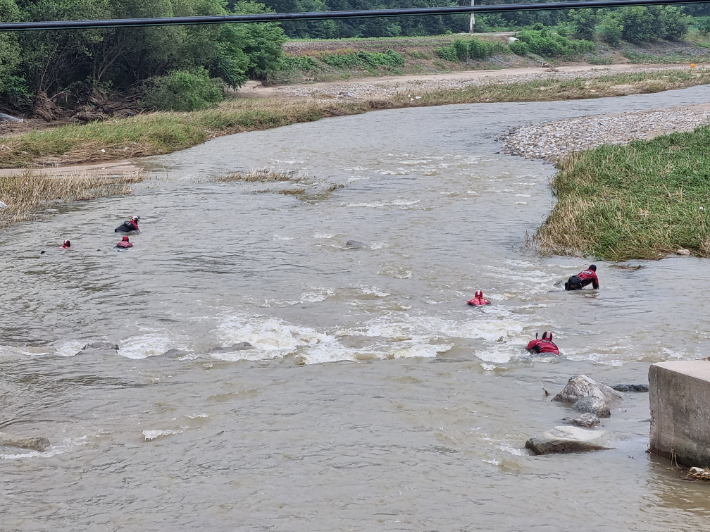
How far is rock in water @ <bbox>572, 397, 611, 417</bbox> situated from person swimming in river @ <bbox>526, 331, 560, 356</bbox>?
1940 millimetres

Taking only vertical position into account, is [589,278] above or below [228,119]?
below

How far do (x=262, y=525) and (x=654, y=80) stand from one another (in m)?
56.5

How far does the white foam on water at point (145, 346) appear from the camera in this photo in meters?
11.1

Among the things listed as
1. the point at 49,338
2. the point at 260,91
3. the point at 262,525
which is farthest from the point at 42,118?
the point at 262,525

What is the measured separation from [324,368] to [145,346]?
2.81 m

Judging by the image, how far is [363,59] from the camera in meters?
72.9

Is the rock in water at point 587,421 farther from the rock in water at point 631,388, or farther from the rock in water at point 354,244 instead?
the rock in water at point 354,244

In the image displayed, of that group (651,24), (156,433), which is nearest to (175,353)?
(156,433)

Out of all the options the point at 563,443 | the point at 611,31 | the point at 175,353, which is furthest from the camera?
the point at 611,31

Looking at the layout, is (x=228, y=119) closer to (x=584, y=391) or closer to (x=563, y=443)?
(x=584, y=391)

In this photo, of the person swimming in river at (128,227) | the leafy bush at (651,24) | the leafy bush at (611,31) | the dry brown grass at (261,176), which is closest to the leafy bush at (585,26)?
the leafy bush at (611,31)

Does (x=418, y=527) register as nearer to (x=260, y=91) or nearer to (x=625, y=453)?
(x=625, y=453)

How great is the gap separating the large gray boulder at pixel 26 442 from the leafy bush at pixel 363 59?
64.6 m

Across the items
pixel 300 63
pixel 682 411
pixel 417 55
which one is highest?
pixel 417 55
